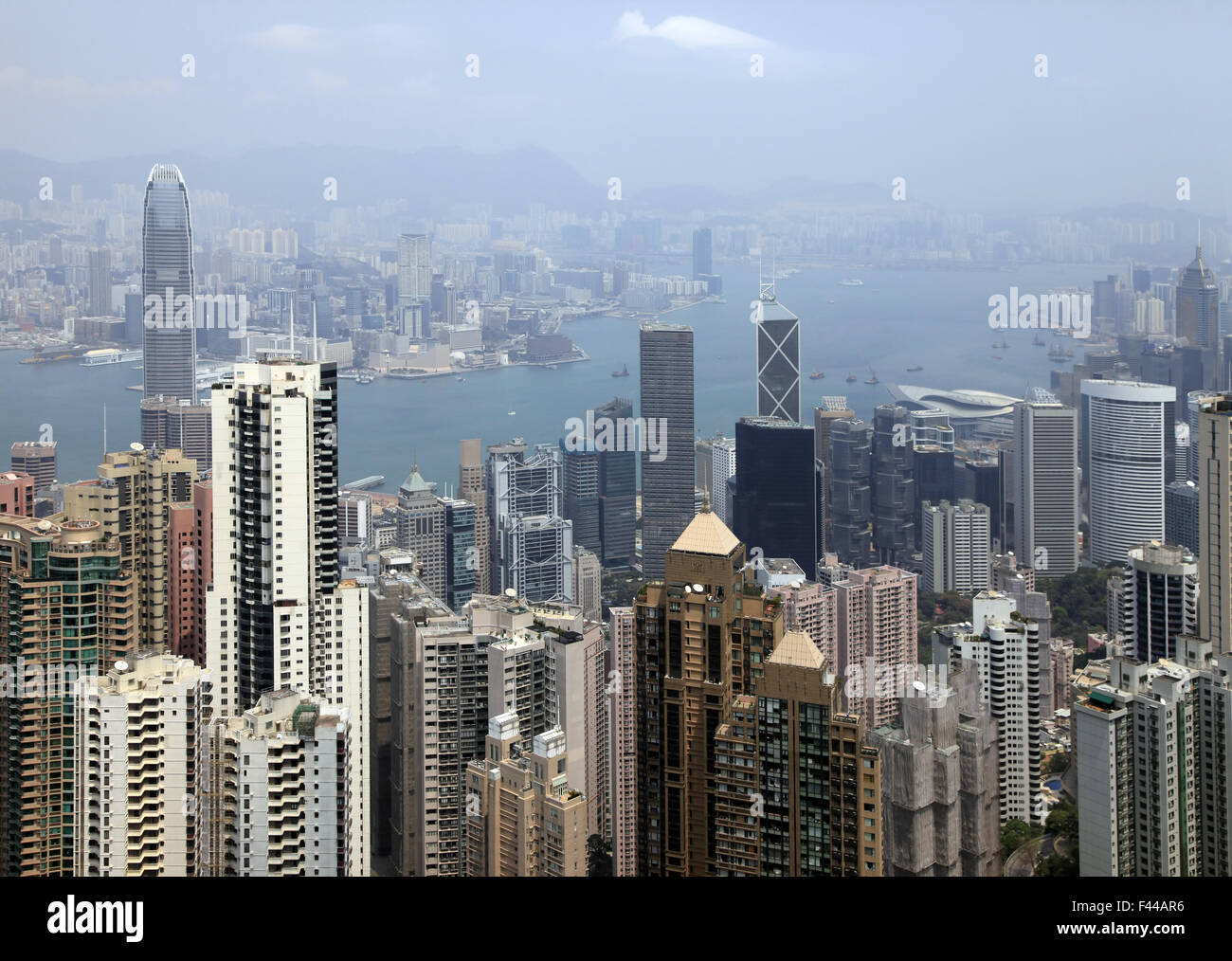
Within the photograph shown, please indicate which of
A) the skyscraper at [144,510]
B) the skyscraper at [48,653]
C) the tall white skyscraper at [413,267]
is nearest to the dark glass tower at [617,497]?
the tall white skyscraper at [413,267]

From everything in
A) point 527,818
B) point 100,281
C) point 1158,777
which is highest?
point 100,281

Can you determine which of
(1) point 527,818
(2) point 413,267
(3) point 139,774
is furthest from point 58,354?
(1) point 527,818

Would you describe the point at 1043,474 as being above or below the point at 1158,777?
above

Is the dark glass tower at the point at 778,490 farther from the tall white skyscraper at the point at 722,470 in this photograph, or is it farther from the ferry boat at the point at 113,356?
the ferry boat at the point at 113,356

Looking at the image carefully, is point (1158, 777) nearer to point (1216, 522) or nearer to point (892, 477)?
point (1216, 522)

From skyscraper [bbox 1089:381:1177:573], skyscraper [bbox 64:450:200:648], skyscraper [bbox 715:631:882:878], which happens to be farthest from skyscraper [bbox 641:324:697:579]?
skyscraper [bbox 715:631:882:878]

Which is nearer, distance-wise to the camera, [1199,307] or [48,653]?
[48,653]
